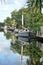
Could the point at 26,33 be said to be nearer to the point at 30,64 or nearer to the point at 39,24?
the point at 39,24

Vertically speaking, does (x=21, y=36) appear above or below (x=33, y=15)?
below

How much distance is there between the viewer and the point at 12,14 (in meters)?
91.3

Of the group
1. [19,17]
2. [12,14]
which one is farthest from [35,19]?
[12,14]

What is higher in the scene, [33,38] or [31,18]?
[31,18]

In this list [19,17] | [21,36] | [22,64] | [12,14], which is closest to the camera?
[22,64]

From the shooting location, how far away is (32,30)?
3903 centimetres

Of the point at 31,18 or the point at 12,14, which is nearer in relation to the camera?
the point at 31,18

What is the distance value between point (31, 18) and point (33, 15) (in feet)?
1.83

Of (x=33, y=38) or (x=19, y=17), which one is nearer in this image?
(x=33, y=38)

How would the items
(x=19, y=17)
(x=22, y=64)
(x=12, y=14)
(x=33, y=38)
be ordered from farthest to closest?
(x=12, y=14), (x=19, y=17), (x=33, y=38), (x=22, y=64)

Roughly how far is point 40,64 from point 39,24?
73.6 ft

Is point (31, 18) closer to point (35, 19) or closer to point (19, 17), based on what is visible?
point (35, 19)

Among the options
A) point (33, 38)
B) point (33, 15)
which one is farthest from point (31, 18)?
point (33, 38)

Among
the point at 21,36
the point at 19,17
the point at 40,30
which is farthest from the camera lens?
the point at 19,17
